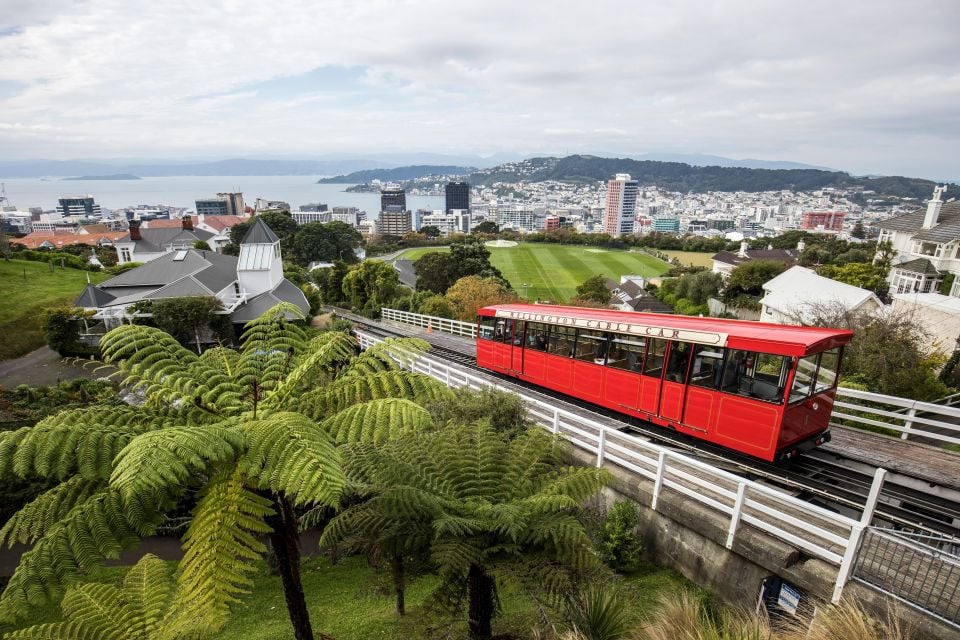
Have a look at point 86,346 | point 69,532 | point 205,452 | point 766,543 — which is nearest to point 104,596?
point 69,532

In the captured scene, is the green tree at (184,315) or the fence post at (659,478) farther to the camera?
the green tree at (184,315)

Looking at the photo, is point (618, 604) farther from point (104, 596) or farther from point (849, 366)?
point (849, 366)

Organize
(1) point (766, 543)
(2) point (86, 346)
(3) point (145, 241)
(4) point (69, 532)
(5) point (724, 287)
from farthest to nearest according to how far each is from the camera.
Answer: (3) point (145, 241)
(5) point (724, 287)
(2) point (86, 346)
(1) point (766, 543)
(4) point (69, 532)

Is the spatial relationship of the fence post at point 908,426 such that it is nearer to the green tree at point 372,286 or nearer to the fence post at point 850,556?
the fence post at point 850,556

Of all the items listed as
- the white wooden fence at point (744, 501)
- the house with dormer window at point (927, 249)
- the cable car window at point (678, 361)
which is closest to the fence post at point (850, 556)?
the white wooden fence at point (744, 501)

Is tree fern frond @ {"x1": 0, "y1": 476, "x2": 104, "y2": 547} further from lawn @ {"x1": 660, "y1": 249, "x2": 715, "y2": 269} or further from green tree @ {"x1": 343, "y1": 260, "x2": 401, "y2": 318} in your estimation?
lawn @ {"x1": 660, "y1": 249, "x2": 715, "y2": 269}

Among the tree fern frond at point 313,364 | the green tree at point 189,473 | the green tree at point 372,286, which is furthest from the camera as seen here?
the green tree at point 372,286
